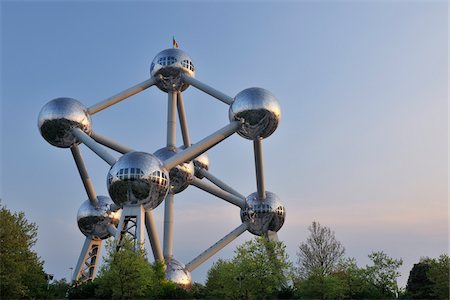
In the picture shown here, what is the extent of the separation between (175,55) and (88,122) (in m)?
6.76

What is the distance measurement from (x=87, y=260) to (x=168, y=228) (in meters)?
7.30

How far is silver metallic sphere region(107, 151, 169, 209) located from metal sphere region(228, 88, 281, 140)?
6367 mm

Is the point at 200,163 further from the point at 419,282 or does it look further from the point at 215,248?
the point at 419,282

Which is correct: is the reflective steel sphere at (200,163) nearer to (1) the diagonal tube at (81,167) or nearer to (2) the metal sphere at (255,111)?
(2) the metal sphere at (255,111)

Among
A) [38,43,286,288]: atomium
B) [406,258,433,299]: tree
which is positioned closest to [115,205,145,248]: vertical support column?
[38,43,286,288]: atomium

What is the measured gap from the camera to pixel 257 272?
88.2ft

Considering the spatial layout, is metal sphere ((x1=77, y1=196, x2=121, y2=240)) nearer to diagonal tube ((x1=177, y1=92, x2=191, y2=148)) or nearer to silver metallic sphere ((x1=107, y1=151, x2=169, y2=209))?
diagonal tube ((x1=177, y1=92, x2=191, y2=148))

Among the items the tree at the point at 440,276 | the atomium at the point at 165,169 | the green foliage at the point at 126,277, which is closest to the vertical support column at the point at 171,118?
the atomium at the point at 165,169

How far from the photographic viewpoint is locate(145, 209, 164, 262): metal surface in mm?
24938

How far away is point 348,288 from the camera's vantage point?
27906 mm

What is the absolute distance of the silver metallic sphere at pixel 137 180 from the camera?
22281 mm

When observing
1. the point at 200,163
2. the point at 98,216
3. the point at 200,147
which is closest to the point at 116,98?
the point at 200,147

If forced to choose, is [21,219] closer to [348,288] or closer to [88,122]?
[88,122]

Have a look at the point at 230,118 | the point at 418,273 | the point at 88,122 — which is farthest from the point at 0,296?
the point at 418,273
